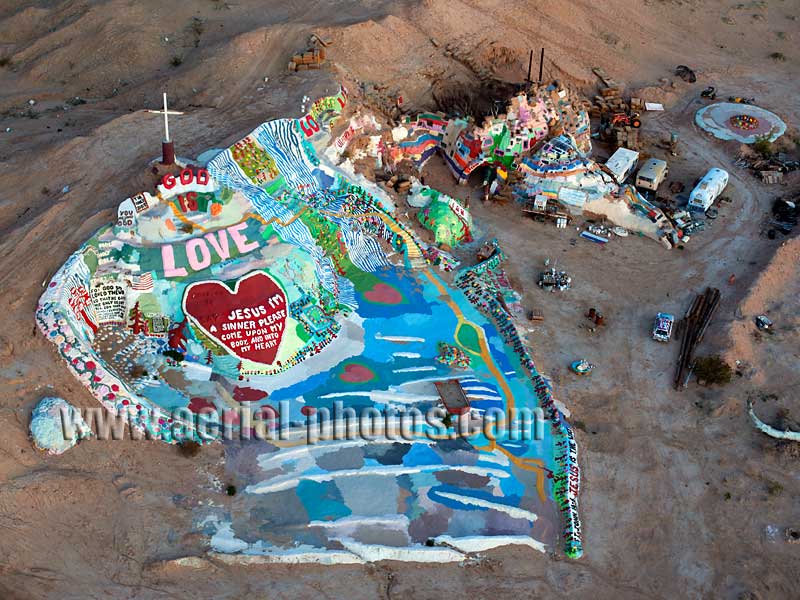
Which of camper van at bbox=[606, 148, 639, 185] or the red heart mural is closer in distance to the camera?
the red heart mural

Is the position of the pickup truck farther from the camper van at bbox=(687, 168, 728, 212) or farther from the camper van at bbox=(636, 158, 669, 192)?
the camper van at bbox=(636, 158, 669, 192)

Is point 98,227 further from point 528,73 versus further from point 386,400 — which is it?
point 528,73

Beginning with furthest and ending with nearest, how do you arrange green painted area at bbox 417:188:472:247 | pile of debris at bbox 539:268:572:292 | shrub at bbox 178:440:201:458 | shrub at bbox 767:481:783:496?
green painted area at bbox 417:188:472:247
pile of debris at bbox 539:268:572:292
shrub at bbox 767:481:783:496
shrub at bbox 178:440:201:458

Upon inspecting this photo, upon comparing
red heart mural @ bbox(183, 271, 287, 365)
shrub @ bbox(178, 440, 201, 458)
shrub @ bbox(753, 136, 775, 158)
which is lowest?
shrub @ bbox(753, 136, 775, 158)

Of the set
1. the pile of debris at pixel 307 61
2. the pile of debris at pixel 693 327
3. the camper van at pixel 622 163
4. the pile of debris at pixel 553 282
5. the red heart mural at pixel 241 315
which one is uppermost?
the pile of debris at pixel 307 61

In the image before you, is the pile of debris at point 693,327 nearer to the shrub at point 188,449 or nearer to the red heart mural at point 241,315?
the red heart mural at point 241,315

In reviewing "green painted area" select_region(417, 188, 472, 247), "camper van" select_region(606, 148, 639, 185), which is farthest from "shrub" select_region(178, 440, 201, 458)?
"camper van" select_region(606, 148, 639, 185)

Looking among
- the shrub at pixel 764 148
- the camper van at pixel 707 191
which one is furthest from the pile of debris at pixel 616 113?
the shrub at pixel 764 148
